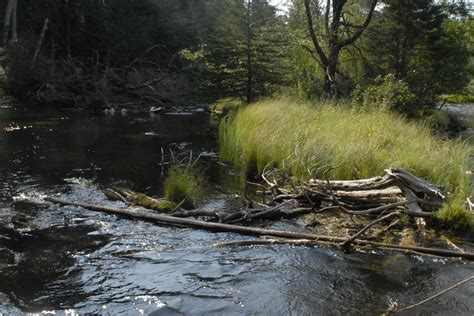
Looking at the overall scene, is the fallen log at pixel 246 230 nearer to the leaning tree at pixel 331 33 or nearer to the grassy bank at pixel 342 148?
the grassy bank at pixel 342 148

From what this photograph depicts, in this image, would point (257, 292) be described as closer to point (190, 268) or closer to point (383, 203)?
point (190, 268)

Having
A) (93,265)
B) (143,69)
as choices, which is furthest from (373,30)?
(93,265)

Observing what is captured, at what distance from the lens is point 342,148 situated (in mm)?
8805

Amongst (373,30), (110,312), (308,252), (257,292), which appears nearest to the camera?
(110,312)

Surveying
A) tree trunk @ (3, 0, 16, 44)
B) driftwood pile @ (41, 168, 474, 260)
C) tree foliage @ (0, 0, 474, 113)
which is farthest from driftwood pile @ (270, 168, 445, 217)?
tree trunk @ (3, 0, 16, 44)

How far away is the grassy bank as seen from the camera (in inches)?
302

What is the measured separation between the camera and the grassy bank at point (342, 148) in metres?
7.68

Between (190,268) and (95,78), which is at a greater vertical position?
(95,78)

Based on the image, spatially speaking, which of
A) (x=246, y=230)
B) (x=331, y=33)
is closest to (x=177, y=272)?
(x=246, y=230)

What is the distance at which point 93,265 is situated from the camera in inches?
204

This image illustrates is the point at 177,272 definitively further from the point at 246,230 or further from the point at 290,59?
the point at 290,59

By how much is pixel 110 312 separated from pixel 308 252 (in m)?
2.48

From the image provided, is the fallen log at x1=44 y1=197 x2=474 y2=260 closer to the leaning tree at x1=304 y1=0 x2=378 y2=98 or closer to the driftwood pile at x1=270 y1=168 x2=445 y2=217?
the driftwood pile at x1=270 y1=168 x2=445 y2=217

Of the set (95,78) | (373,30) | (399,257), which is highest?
(373,30)
